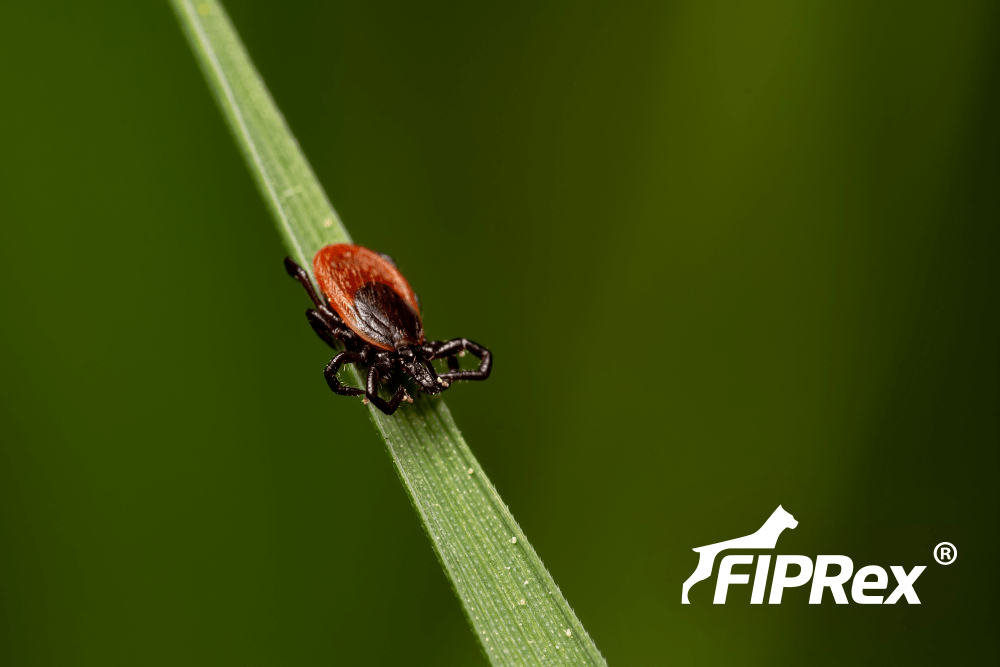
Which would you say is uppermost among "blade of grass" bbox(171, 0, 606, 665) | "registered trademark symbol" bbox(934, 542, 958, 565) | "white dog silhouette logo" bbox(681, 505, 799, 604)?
"blade of grass" bbox(171, 0, 606, 665)

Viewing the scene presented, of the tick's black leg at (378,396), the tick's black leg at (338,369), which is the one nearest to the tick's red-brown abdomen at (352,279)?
the tick's black leg at (338,369)

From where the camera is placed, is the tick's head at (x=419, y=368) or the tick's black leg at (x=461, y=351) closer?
the tick's head at (x=419, y=368)

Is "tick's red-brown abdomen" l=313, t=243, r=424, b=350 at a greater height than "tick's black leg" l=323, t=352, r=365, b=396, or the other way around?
"tick's red-brown abdomen" l=313, t=243, r=424, b=350

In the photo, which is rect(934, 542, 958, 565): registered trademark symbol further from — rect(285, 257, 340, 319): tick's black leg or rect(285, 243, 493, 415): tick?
rect(285, 257, 340, 319): tick's black leg

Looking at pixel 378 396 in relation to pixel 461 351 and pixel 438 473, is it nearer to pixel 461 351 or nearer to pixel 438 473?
pixel 438 473

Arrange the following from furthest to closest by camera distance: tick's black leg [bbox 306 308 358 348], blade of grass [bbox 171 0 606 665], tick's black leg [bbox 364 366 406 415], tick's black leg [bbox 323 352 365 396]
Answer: tick's black leg [bbox 306 308 358 348], tick's black leg [bbox 323 352 365 396], tick's black leg [bbox 364 366 406 415], blade of grass [bbox 171 0 606 665]

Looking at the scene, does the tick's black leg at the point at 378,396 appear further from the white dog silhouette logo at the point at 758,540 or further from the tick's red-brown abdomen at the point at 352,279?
the white dog silhouette logo at the point at 758,540

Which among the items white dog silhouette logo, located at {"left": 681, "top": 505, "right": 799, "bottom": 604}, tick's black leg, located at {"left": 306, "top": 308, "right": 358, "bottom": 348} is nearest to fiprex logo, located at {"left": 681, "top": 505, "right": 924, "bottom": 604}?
white dog silhouette logo, located at {"left": 681, "top": 505, "right": 799, "bottom": 604}

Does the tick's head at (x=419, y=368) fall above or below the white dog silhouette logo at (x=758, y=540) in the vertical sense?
above
